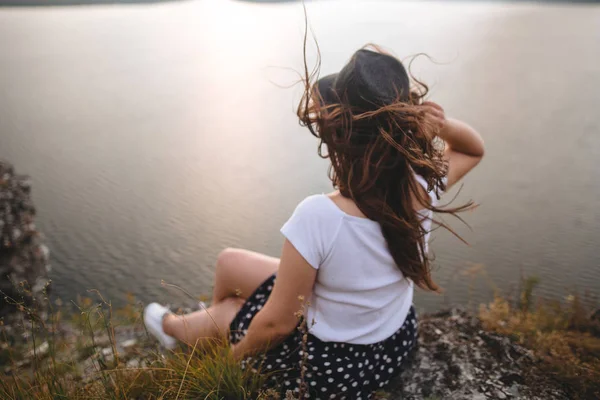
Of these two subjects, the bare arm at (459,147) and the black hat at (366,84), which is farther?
the bare arm at (459,147)

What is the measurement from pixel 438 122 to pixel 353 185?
1.53 feet

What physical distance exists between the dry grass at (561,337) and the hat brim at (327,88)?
1.25 m

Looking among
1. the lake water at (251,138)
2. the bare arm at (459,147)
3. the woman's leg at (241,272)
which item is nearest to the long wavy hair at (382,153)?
the bare arm at (459,147)

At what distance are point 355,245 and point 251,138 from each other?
4296mm

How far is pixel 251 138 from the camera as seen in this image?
5484 mm

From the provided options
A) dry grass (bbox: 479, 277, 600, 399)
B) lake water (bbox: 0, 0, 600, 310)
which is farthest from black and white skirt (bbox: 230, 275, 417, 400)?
lake water (bbox: 0, 0, 600, 310)

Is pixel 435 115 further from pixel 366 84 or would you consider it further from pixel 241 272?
pixel 241 272

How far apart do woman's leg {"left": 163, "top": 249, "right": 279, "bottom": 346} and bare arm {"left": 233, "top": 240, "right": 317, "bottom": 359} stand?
0.21 metres

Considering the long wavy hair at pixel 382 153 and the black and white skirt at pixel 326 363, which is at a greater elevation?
the long wavy hair at pixel 382 153

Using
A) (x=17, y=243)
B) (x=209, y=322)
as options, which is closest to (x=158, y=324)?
(x=209, y=322)

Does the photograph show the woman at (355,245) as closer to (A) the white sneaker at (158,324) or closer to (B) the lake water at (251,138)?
(A) the white sneaker at (158,324)

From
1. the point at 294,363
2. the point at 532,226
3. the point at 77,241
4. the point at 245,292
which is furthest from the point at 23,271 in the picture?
the point at 532,226

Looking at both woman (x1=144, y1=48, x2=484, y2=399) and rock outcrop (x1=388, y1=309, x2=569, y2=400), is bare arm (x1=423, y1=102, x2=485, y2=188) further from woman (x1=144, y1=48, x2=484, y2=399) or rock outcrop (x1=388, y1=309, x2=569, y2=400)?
rock outcrop (x1=388, y1=309, x2=569, y2=400)

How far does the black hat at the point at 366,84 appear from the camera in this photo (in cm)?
124
